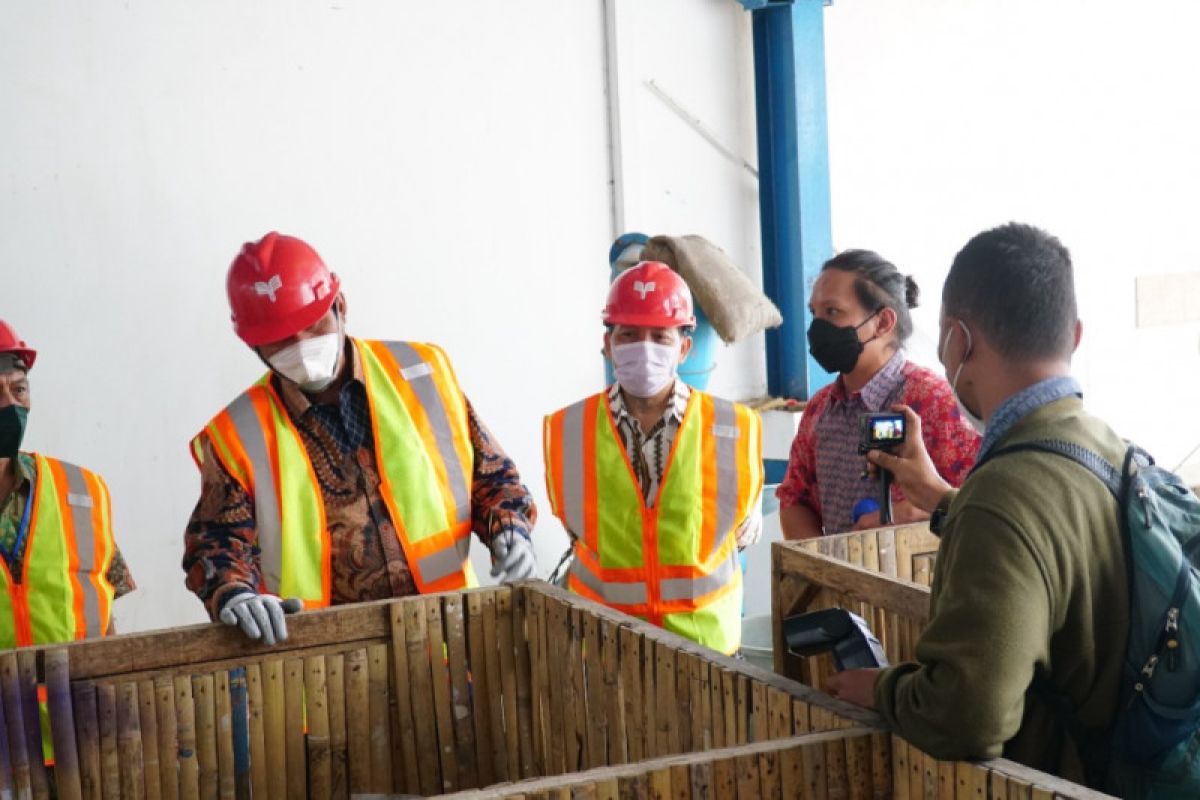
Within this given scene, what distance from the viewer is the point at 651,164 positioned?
655 cm

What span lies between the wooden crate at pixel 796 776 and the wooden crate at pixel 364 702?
47cm

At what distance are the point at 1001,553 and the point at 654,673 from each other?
929 millimetres

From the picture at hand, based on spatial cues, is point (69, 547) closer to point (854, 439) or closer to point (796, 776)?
point (854, 439)

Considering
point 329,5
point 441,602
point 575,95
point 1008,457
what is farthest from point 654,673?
point 575,95

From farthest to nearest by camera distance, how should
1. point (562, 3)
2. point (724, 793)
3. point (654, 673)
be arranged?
1. point (562, 3)
2. point (654, 673)
3. point (724, 793)

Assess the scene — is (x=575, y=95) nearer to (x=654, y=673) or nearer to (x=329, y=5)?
(x=329, y=5)

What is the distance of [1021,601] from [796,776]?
1.31 ft

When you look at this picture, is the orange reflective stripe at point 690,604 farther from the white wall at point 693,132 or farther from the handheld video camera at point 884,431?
the white wall at point 693,132

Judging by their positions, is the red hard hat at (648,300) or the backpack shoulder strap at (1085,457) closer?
the backpack shoulder strap at (1085,457)

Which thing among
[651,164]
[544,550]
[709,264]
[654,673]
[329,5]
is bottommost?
[544,550]

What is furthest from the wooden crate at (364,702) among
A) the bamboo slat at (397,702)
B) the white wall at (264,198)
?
the white wall at (264,198)

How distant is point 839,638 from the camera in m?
1.96

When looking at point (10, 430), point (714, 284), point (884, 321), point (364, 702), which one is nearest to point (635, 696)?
point (364, 702)

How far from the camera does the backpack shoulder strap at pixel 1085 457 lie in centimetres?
157
